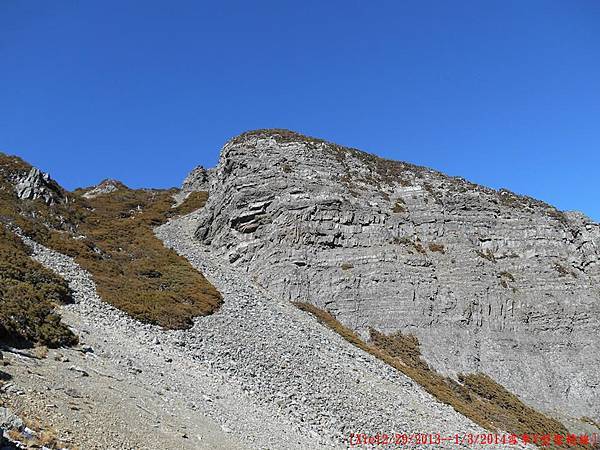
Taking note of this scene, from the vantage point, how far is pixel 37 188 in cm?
4391

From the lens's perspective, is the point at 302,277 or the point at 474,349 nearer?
the point at 474,349

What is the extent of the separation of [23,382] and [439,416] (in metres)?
19.3

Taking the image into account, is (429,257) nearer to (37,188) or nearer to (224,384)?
(224,384)

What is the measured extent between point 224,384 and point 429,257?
2504 cm

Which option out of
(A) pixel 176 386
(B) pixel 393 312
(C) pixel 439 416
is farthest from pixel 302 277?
(A) pixel 176 386

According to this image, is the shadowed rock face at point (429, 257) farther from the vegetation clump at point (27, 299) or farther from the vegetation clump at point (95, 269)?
the vegetation clump at point (27, 299)

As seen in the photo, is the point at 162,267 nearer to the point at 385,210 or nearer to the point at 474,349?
the point at 385,210

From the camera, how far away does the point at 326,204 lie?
44312mm

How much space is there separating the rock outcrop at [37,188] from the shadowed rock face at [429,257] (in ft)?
47.6

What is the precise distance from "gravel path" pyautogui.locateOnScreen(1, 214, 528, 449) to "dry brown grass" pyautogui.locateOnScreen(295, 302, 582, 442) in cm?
159

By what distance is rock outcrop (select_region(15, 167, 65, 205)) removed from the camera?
141 feet

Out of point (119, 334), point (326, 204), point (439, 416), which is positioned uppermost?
point (326, 204)

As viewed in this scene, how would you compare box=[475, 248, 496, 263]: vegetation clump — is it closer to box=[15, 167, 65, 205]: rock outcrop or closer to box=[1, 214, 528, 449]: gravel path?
box=[1, 214, 528, 449]: gravel path

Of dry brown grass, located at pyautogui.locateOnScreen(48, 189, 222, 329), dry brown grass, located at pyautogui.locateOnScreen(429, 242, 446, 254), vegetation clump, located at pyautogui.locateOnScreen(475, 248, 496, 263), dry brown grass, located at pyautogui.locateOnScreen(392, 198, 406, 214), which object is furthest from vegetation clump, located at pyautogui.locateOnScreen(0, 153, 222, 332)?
vegetation clump, located at pyautogui.locateOnScreen(475, 248, 496, 263)
